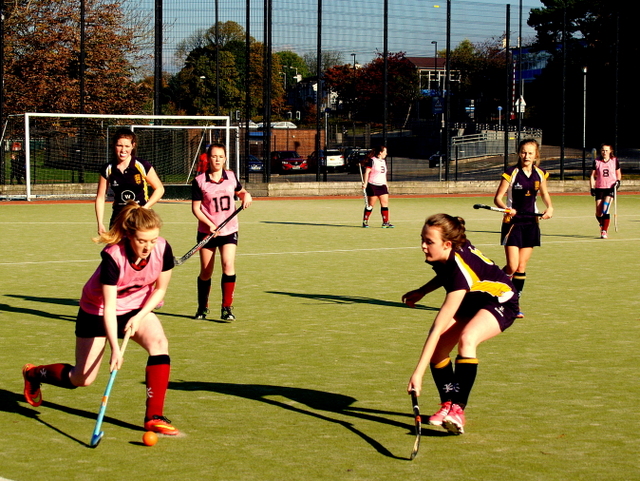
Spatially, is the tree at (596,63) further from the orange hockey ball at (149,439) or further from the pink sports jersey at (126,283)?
the orange hockey ball at (149,439)

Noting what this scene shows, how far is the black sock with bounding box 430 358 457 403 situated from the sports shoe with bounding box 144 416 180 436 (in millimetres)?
1573

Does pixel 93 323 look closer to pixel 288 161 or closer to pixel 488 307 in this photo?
pixel 488 307

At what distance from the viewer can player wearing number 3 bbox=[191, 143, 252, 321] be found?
9391 millimetres

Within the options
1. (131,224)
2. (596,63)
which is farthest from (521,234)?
(596,63)

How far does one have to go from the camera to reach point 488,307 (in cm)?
558

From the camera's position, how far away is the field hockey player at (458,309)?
5.23 meters

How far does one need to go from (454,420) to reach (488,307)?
2.34ft

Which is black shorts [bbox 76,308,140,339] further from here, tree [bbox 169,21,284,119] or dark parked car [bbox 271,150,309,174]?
dark parked car [bbox 271,150,309,174]

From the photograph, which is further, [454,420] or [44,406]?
[44,406]

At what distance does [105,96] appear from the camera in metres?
40.5

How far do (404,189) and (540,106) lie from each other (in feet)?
123

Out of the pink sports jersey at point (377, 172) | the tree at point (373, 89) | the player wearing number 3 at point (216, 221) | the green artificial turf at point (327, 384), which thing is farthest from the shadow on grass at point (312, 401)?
the tree at point (373, 89)

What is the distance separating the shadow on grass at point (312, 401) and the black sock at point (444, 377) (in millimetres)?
235

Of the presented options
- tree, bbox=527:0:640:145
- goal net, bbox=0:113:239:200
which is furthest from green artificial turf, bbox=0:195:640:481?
tree, bbox=527:0:640:145
